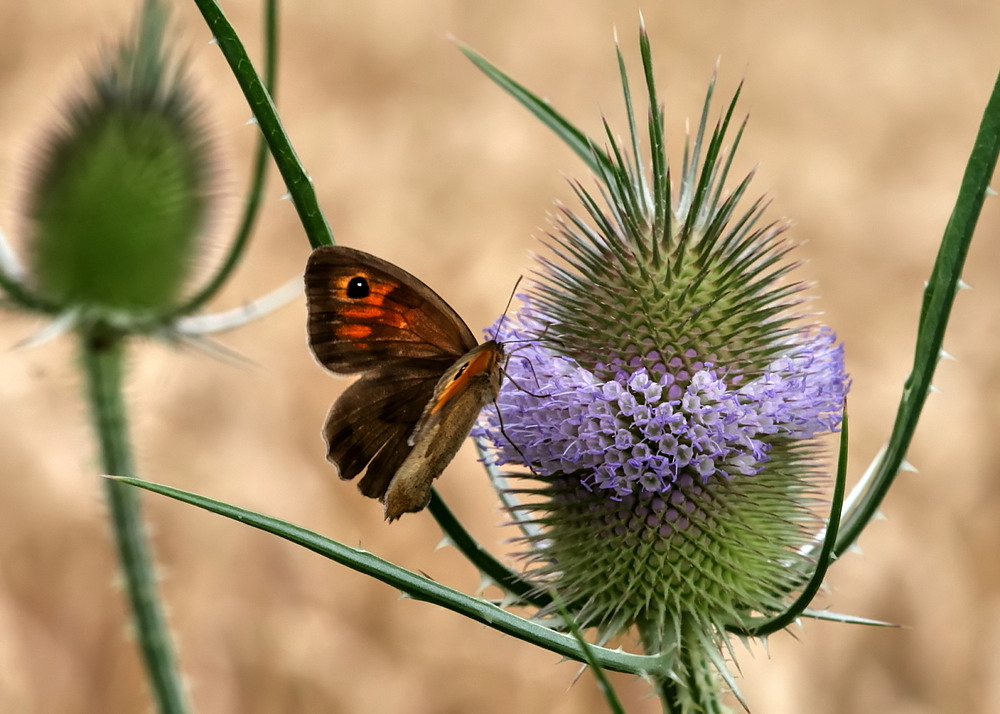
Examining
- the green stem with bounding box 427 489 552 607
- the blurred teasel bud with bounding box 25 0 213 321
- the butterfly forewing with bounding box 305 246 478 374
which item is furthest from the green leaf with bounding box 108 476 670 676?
the blurred teasel bud with bounding box 25 0 213 321

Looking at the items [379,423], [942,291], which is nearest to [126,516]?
[379,423]

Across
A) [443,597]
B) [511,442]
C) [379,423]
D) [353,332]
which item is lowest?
[443,597]

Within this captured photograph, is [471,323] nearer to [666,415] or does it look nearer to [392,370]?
[392,370]

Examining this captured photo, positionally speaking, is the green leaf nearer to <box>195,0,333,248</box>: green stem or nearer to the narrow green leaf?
<box>195,0,333,248</box>: green stem

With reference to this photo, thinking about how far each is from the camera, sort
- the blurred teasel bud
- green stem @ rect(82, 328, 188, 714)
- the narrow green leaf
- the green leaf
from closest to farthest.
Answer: the green leaf → the narrow green leaf → green stem @ rect(82, 328, 188, 714) → the blurred teasel bud

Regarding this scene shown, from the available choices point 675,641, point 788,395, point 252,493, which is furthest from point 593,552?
point 252,493
